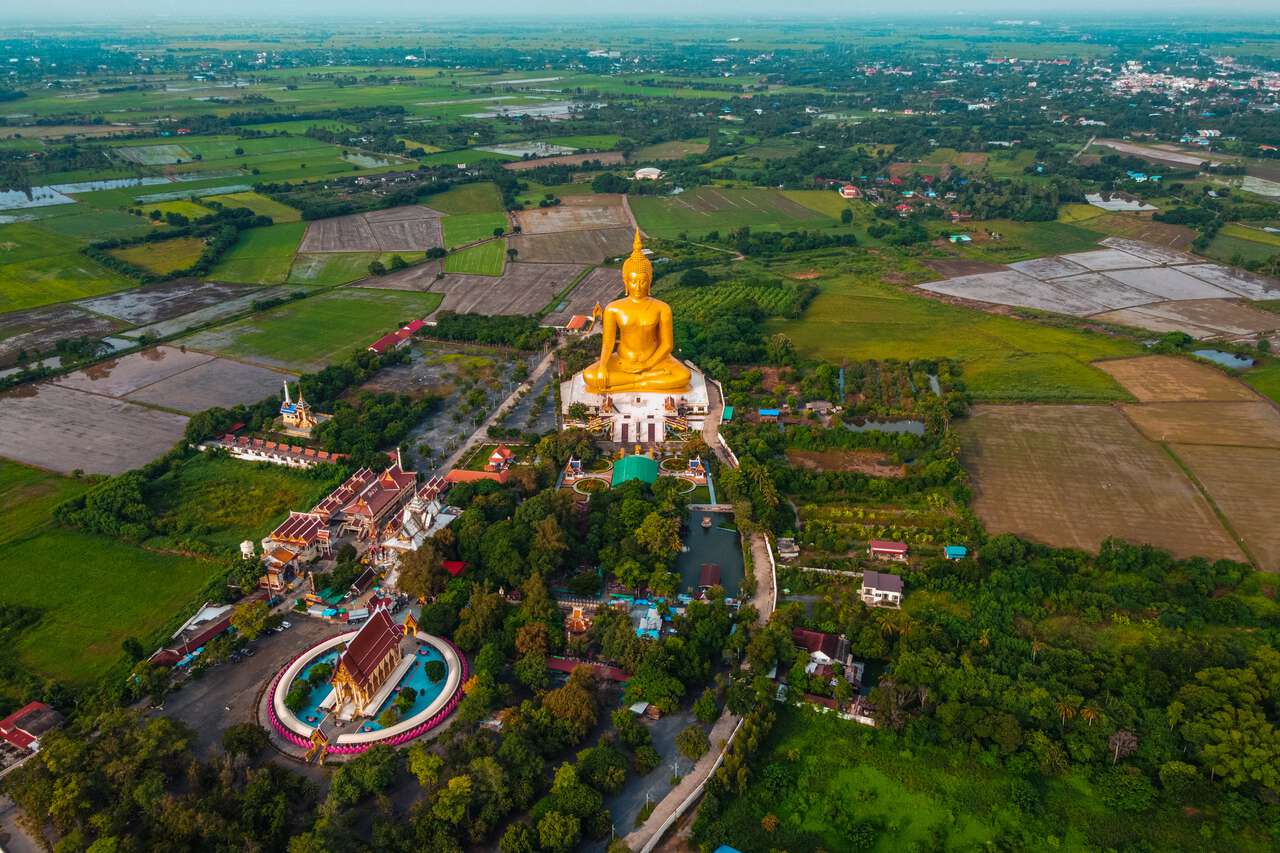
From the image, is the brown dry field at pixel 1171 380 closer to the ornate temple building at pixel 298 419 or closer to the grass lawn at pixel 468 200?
the ornate temple building at pixel 298 419

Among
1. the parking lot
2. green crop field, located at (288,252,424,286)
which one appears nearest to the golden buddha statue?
the parking lot

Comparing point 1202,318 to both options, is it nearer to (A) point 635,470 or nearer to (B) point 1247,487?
(B) point 1247,487

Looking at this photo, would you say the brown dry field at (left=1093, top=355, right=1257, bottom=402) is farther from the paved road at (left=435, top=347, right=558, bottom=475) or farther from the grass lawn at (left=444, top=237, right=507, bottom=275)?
the grass lawn at (left=444, top=237, right=507, bottom=275)

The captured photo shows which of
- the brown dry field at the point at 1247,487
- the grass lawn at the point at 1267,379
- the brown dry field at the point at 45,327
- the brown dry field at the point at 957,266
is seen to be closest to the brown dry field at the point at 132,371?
the brown dry field at the point at 45,327

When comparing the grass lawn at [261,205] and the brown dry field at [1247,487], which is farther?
the grass lawn at [261,205]

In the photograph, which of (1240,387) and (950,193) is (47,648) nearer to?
(1240,387)

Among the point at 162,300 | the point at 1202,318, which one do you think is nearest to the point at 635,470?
the point at 162,300
